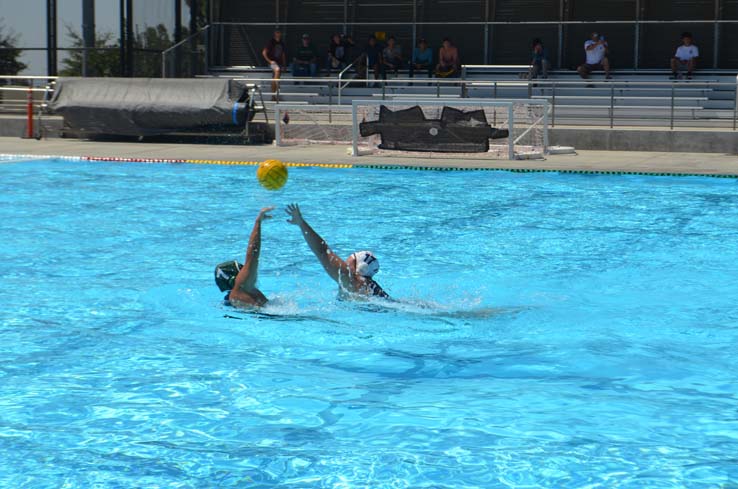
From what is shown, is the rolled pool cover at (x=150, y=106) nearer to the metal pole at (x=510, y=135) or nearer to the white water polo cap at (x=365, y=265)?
the metal pole at (x=510, y=135)

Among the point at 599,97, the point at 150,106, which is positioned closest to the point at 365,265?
the point at 599,97

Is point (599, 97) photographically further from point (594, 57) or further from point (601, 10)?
point (601, 10)

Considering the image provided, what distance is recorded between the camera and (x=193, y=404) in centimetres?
634

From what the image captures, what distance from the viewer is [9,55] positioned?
90.8 feet

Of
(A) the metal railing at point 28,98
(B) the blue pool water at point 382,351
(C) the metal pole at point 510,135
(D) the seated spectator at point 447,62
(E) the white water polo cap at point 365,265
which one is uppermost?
(D) the seated spectator at point 447,62

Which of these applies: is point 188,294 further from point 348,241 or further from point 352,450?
point 352,450

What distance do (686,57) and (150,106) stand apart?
1263 cm

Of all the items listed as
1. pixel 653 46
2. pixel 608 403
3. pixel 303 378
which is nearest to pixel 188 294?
pixel 303 378

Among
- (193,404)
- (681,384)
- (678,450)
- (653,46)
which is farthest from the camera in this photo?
(653,46)

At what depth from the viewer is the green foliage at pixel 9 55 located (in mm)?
27578

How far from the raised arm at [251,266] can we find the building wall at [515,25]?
69.3ft

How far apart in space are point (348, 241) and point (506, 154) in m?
8.56

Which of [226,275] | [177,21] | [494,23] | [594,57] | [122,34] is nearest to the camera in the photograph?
[226,275]

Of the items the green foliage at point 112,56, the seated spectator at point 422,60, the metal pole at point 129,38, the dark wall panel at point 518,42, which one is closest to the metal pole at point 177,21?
the green foliage at point 112,56
